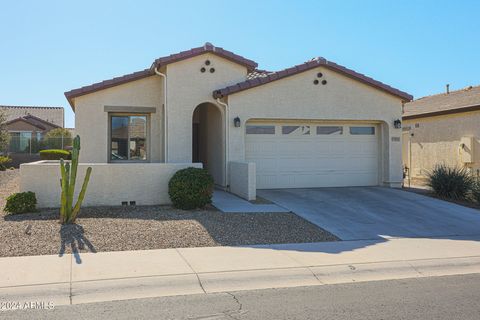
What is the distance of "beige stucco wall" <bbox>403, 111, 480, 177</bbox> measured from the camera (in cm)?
1992

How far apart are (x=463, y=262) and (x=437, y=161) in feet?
47.4

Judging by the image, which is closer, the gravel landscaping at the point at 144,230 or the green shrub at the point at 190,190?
the gravel landscaping at the point at 144,230

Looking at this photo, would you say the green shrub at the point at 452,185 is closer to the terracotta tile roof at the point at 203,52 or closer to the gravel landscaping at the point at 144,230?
the gravel landscaping at the point at 144,230

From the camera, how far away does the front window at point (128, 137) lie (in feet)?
55.7

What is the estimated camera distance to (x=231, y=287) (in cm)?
666

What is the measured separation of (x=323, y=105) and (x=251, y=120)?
2.57 metres

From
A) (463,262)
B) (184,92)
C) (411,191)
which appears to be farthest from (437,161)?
(463,262)

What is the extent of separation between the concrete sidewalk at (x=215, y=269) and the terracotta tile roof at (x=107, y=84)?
931cm

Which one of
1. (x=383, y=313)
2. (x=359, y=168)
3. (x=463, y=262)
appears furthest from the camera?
(x=359, y=168)

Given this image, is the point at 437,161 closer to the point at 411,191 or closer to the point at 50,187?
the point at 411,191

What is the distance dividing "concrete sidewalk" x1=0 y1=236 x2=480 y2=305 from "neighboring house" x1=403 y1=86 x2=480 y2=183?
473 inches

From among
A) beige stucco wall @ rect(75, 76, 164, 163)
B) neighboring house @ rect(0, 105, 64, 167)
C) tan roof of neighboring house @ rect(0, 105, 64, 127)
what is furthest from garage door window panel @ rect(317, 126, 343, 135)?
tan roof of neighboring house @ rect(0, 105, 64, 127)

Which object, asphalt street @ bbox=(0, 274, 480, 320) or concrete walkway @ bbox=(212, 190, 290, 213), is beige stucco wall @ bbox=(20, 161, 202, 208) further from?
asphalt street @ bbox=(0, 274, 480, 320)

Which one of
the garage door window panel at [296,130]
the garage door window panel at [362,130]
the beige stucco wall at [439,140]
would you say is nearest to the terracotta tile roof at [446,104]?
the beige stucco wall at [439,140]
